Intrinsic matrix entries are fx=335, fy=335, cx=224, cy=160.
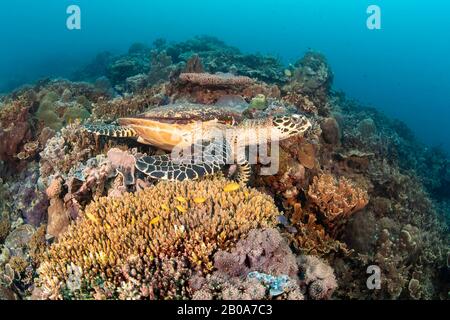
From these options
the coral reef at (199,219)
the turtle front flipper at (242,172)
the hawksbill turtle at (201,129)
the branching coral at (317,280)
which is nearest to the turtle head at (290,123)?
the hawksbill turtle at (201,129)

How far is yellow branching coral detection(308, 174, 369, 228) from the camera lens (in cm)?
507

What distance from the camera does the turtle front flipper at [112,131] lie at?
18.1 feet

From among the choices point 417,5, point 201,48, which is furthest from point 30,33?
point 417,5

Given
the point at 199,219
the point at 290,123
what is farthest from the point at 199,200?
the point at 290,123

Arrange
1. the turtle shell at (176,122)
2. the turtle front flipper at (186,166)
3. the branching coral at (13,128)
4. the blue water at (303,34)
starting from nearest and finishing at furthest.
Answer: the turtle front flipper at (186,166), the turtle shell at (176,122), the branching coral at (13,128), the blue water at (303,34)

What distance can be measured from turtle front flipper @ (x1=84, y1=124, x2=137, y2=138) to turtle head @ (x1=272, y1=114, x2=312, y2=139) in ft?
7.97

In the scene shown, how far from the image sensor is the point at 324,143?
24.7ft

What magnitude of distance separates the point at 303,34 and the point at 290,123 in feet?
454

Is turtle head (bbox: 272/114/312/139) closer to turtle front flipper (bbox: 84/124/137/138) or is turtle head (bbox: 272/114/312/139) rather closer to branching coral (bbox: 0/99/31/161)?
turtle front flipper (bbox: 84/124/137/138)

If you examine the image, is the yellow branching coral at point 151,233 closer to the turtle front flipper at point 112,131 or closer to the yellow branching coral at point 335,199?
Result: the yellow branching coral at point 335,199

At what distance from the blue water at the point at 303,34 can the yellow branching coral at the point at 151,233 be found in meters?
41.2

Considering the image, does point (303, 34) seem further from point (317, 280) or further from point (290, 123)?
point (317, 280)

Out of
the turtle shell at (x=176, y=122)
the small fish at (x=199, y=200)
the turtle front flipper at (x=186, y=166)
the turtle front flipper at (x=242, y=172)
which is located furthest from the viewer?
the turtle shell at (x=176, y=122)
